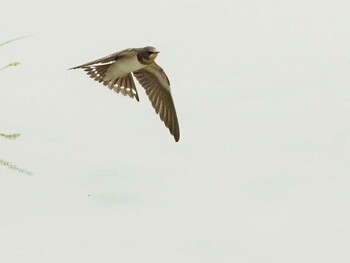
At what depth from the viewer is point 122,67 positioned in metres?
10.4

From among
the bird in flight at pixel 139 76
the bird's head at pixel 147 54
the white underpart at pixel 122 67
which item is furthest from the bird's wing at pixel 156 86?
the bird's head at pixel 147 54

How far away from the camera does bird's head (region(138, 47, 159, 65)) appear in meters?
10.2

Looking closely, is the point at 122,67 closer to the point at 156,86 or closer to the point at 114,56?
the point at 114,56

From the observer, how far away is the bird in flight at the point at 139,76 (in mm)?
10172

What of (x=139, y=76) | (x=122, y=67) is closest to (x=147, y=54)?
(x=122, y=67)

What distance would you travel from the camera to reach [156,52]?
10258mm

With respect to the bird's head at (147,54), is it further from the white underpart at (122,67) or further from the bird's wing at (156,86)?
the bird's wing at (156,86)

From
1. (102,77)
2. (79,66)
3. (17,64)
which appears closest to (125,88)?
(102,77)

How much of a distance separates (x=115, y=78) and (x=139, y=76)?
99 cm

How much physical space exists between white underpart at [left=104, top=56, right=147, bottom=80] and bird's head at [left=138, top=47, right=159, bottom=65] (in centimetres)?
10

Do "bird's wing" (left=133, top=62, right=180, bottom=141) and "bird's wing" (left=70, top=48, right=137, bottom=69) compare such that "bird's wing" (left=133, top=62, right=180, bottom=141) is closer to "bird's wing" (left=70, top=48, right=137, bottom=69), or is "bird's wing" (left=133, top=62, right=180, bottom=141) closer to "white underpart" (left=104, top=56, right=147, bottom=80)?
"white underpart" (left=104, top=56, right=147, bottom=80)

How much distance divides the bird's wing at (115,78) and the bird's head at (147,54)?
111 millimetres

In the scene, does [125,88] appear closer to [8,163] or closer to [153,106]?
[153,106]

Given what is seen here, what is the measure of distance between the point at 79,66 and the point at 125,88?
6.42ft
